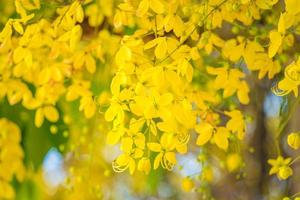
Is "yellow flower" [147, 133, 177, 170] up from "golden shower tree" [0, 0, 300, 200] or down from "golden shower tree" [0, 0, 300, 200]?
down

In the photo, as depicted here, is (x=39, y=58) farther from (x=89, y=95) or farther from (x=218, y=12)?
(x=218, y=12)

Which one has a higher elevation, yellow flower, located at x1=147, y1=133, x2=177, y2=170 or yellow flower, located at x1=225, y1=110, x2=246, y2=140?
yellow flower, located at x1=225, y1=110, x2=246, y2=140

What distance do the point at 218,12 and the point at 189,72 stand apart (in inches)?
3.8

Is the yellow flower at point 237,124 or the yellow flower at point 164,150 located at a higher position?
the yellow flower at point 237,124

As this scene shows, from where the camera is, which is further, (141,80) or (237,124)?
(237,124)

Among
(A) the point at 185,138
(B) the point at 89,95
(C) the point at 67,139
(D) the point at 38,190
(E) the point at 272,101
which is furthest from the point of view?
(E) the point at 272,101

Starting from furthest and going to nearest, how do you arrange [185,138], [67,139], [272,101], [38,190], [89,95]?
[272,101] → [38,190] → [67,139] → [89,95] → [185,138]

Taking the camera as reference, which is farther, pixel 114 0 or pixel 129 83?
pixel 114 0

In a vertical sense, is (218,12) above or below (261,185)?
below

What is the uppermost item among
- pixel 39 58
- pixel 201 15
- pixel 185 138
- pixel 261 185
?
pixel 261 185

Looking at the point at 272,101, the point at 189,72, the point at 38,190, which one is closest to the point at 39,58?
the point at 189,72

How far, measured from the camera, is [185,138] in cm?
69

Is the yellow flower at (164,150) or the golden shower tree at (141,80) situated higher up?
the golden shower tree at (141,80)

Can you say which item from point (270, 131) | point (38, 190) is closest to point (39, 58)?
point (38, 190)
